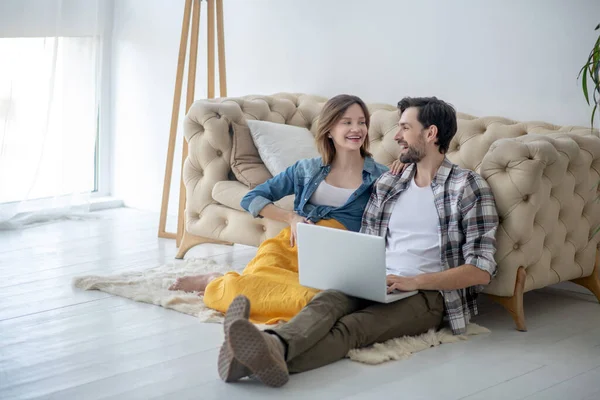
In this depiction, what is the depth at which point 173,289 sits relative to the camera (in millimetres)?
3566

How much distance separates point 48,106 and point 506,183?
10.2ft

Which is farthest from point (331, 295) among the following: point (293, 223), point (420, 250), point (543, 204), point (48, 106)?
point (48, 106)

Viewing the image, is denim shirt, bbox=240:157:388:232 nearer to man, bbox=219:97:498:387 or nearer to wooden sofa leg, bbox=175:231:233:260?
man, bbox=219:97:498:387

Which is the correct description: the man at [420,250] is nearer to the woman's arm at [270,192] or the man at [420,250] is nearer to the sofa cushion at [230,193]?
the woman's arm at [270,192]

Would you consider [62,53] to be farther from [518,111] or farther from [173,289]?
[518,111]

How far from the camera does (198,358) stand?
9.20 ft

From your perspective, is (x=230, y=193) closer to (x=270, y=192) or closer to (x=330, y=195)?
(x=270, y=192)

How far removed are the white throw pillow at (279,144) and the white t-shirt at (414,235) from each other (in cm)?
86

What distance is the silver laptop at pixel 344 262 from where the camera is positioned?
2.72 m

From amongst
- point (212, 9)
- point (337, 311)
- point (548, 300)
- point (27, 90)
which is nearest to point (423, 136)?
point (337, 311)

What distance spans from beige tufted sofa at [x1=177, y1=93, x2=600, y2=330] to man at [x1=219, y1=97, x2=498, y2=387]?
0.10 metres

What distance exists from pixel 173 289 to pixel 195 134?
84cm

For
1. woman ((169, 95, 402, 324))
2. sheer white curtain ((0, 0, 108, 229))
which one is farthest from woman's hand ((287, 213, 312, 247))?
sheer white curtain ((0, 0, 108, 229))

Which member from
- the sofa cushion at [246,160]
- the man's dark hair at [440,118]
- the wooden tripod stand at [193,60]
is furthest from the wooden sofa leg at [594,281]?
the wooden tripod stand at [193,60]
